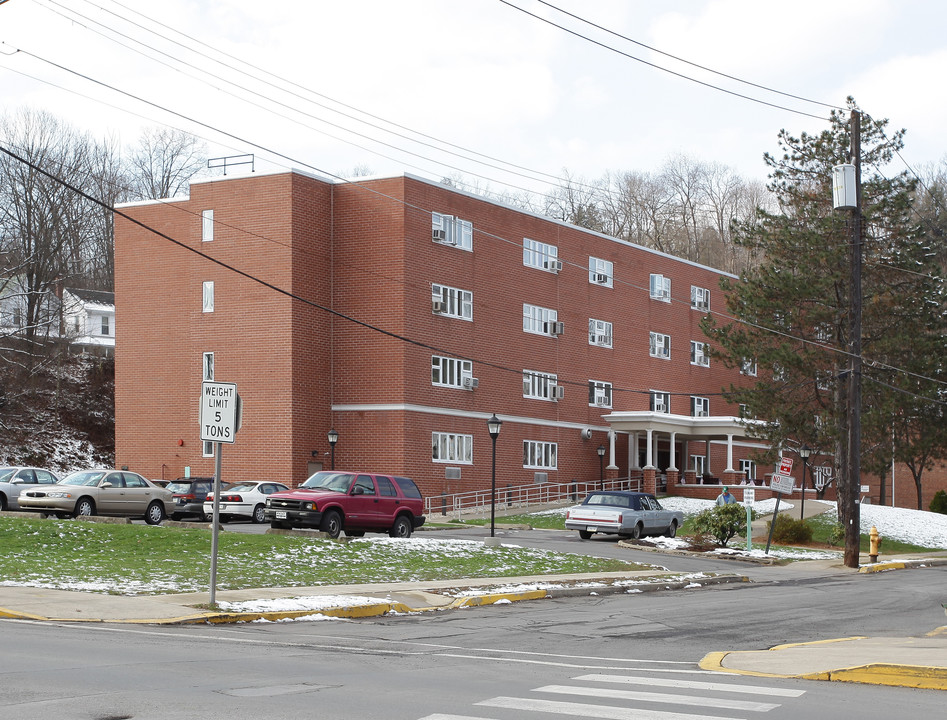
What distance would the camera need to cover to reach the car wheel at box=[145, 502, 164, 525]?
32156mm

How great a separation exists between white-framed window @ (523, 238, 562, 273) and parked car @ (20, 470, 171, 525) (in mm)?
Answer: 25163

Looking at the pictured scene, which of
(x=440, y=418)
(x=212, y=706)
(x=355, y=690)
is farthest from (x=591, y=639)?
(x=440, y=418)

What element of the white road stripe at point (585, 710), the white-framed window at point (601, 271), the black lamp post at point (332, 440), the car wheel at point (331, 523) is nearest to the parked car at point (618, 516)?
the car wheel at point (331, 523)

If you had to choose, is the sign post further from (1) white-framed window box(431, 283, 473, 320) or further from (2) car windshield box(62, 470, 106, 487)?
(1) white-framed window box(431, 283, 473, 320)

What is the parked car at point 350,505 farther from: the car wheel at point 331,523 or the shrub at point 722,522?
the shrub at point 722,522

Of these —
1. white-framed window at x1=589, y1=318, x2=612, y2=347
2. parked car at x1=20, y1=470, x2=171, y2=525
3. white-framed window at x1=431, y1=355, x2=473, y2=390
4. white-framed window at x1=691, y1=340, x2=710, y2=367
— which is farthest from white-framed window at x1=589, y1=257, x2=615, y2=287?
parked car at x1=20, y1=470, x2=171, y2=525

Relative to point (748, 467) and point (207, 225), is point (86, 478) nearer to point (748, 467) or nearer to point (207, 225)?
point (207, 225)

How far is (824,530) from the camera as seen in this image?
44.3 meters

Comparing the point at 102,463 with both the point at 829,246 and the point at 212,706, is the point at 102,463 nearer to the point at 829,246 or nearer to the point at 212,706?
the point at 829,246

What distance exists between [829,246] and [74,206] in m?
45.1

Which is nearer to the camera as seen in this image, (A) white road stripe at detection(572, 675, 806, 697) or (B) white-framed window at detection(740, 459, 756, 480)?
(A) white road stripe at detection(572, 675, 806, 697)

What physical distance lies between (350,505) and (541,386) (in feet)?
88.0

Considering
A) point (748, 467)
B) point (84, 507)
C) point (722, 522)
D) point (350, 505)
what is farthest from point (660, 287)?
point (84, 507)

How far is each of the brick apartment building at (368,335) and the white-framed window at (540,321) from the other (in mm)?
94
